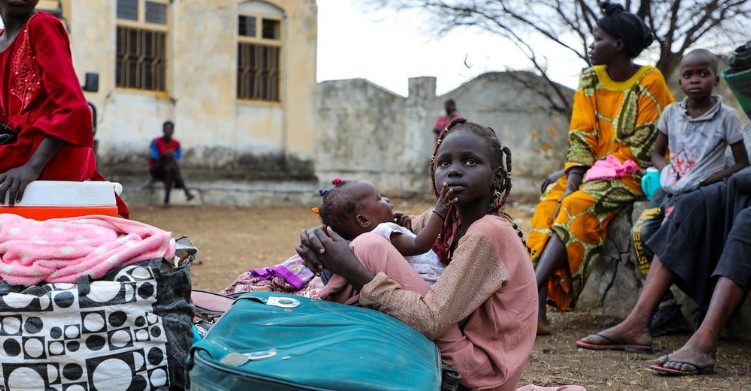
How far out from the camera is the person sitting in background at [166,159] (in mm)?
14258

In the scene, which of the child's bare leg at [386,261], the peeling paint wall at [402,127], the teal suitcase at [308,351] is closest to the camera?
the teal suitcase at [308,351]

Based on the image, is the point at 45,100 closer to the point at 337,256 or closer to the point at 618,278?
the point at 337,256

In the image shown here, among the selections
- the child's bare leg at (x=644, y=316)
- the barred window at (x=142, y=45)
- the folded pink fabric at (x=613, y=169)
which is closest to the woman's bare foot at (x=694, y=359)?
the child's bare leg at (x=644, y=316)

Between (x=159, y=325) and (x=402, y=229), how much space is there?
2.77 ft

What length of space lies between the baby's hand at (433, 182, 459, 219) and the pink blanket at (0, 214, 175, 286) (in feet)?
2.89

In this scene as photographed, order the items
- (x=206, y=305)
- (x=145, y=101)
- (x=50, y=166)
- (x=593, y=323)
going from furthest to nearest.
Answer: (x=145, y=101) < (x=593, y=323) < (x=206, y=305) < (x=50, y=166)

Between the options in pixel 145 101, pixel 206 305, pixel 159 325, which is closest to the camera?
pixel 159 325

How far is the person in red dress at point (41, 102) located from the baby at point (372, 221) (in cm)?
93

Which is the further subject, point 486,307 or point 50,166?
point 50,166

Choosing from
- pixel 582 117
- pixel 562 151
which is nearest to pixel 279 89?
pixel 562 151

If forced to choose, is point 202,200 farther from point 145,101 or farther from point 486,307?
point 486,307

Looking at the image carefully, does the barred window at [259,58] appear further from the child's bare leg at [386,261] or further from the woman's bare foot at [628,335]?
the child's bare leg at [386,261]

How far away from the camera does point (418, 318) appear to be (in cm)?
269

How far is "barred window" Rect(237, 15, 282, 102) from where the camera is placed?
16.0m
